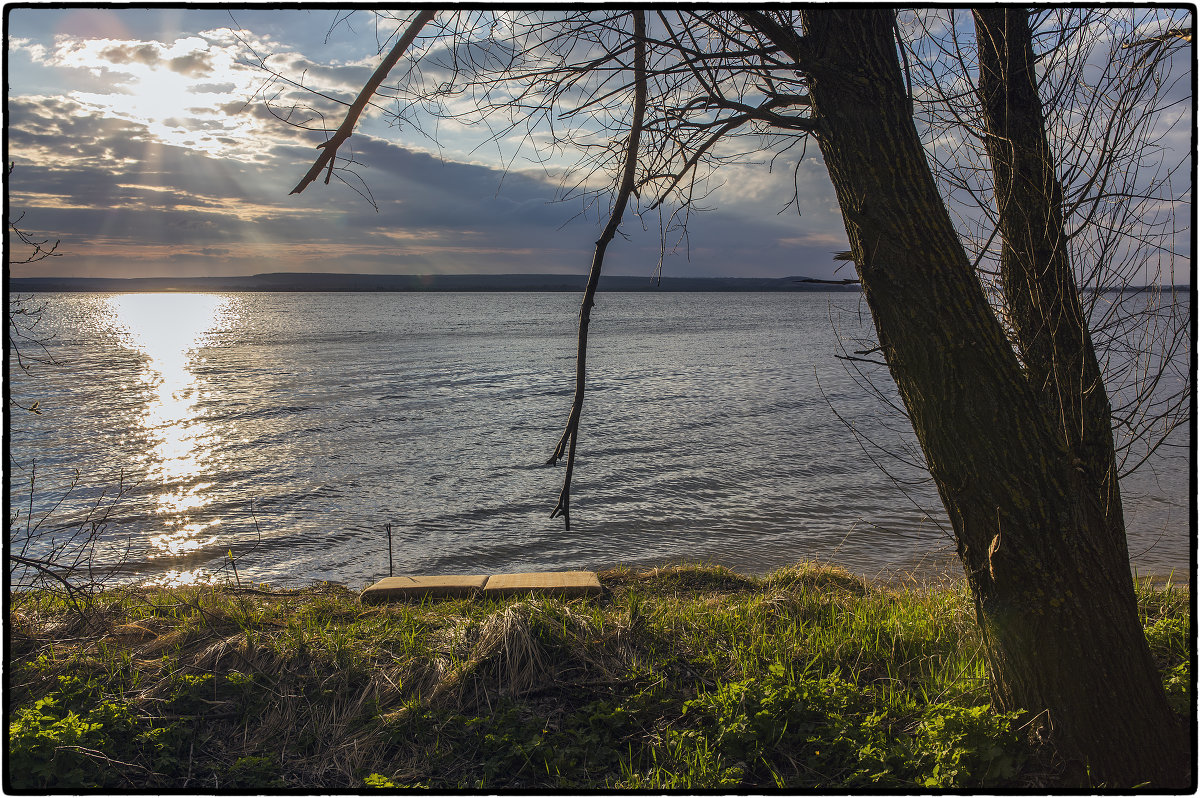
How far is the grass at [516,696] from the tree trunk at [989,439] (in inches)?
14.0

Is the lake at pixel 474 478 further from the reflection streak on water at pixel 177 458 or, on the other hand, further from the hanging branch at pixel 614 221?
the hanging branch at pixel 614 221

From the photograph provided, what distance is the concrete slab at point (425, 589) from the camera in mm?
5070

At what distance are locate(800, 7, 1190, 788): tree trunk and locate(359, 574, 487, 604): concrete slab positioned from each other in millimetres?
3465

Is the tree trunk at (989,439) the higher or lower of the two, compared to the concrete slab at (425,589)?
higher

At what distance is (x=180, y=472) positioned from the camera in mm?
12000

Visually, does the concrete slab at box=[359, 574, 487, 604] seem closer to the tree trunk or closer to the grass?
the grass

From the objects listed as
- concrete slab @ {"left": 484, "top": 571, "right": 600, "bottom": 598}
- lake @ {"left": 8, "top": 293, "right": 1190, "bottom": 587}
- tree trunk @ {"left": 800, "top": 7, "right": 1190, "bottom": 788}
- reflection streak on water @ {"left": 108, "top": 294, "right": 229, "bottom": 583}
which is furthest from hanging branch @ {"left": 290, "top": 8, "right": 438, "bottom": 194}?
reflection streak on water @ {"left": 108, "top": 294, "right": 229, "bottom": 583}

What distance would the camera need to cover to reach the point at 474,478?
459 inches

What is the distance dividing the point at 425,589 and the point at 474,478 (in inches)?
260

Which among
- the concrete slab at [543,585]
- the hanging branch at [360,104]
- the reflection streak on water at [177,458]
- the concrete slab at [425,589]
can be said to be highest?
the hanging branch at [360,104]

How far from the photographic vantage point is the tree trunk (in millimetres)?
2721

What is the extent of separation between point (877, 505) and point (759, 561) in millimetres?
3247

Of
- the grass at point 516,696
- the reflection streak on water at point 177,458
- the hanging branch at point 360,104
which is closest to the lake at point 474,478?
the reflection streak on water at point 177,458

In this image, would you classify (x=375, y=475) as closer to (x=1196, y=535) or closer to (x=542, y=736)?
(x=542, y=736)
